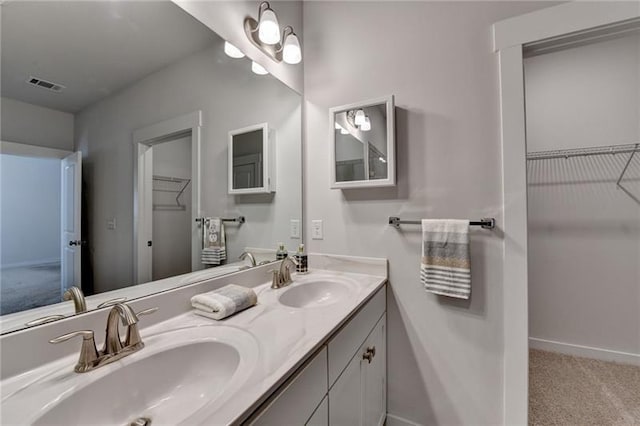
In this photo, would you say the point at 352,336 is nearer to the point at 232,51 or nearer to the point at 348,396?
the point at 348,396

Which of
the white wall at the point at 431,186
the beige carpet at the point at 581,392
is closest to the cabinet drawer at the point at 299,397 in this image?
the white wall at the point at 431,186

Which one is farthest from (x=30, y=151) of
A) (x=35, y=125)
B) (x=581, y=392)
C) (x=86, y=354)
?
(x=581, y=392)

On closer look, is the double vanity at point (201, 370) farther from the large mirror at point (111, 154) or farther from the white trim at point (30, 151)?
the white trim at point (30, 151)

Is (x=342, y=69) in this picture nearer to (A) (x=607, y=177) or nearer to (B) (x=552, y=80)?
(B) (x=552, y=80)

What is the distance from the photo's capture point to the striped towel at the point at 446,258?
119cm

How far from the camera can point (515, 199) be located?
1.15 metres

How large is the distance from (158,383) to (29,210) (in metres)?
0.56

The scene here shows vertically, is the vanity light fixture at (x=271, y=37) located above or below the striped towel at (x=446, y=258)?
above

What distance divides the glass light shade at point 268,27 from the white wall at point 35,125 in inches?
37.2

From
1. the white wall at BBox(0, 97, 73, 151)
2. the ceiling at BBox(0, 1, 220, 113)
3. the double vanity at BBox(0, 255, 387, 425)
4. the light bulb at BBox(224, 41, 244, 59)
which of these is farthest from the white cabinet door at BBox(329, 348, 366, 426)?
the light bulb at BBox(224, 41, 244, 59)

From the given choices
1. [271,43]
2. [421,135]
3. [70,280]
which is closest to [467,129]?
[421,135]

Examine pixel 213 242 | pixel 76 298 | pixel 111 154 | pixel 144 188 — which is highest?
pixel 111 154

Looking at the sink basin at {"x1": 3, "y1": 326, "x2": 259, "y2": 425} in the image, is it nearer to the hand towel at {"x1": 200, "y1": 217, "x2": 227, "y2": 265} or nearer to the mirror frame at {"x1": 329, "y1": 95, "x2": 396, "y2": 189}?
the hand towel at {"x1": 200, "y1": 217, "x2": 227, "y2": 265}

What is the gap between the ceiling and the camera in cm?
64
